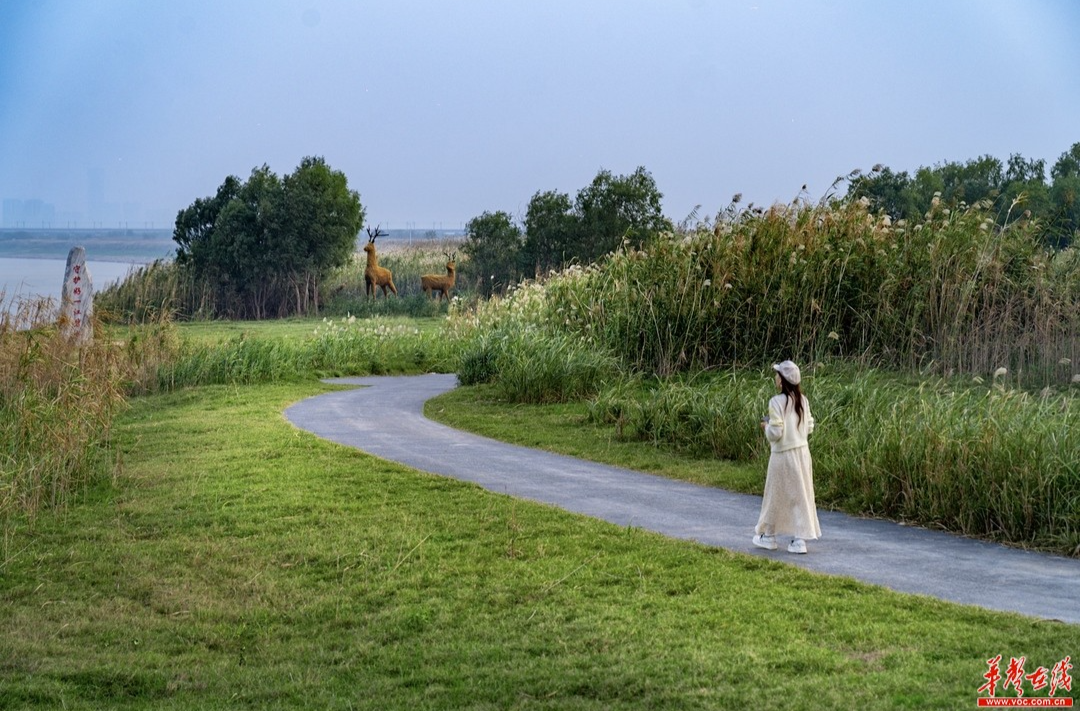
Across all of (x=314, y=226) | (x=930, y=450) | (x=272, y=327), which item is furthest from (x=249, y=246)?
(x=930, y=450)

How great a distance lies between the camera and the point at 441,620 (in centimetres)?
686

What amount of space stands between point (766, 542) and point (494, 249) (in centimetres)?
2894

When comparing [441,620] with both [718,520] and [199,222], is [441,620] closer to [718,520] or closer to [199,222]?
[718,520]

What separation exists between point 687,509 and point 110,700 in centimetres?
520

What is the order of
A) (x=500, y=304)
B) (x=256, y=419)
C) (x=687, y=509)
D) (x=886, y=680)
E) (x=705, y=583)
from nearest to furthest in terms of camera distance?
(x=886, y=680)
(x=705, y=583)
(x=687, y=509)
(x=256, y=419)
(x=500, y=304)

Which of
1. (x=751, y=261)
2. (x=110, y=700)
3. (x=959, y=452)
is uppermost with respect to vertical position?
(x=751, y=261)

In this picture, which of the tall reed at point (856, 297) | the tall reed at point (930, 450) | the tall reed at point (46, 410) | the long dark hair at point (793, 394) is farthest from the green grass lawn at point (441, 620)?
the tall reed at point (856, 297)

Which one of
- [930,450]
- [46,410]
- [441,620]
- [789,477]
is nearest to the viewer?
[441,620]

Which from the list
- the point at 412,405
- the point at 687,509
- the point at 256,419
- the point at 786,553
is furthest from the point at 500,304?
the point at 786,553

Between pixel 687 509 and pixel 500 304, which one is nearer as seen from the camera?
pixel 687 509

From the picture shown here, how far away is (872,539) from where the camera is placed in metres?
8.66

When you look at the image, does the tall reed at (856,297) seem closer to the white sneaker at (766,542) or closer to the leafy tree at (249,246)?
the white sneaker at (766,542)

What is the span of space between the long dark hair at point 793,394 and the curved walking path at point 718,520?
1021 mm

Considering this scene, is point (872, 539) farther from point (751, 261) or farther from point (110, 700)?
point (751, 261)
